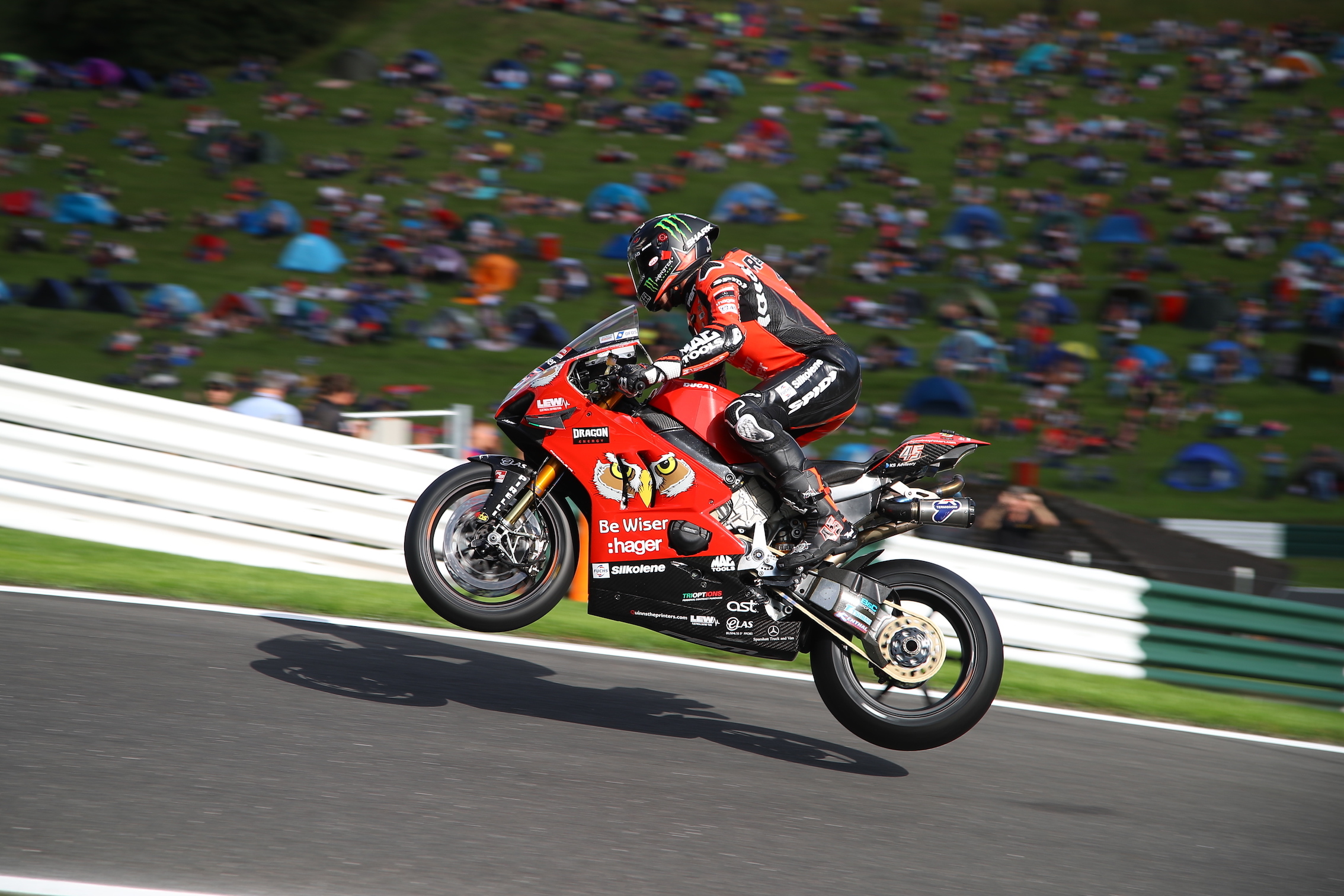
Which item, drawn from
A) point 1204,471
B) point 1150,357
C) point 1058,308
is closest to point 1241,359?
point 1150,357

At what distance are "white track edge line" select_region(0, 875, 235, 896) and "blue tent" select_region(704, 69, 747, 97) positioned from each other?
2889 cm

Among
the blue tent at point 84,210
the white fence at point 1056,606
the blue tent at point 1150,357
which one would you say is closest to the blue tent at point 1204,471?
the blue tent at point 1150,357

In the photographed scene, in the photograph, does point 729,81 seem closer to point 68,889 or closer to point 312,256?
point 312,256

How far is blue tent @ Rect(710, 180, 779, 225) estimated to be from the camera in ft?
85.1

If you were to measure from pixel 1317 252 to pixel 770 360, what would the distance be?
69.2ft

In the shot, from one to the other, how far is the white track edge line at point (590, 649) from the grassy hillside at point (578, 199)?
10958mm

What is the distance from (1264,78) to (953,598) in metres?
28.8

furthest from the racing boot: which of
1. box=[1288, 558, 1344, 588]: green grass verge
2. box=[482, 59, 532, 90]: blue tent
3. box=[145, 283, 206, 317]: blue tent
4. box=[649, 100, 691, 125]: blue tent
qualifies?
box=[482, 59, 532, 90]: blue tent

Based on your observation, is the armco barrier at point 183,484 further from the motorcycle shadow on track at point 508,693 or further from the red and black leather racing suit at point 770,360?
the red and black leather racing suit at point 770,360

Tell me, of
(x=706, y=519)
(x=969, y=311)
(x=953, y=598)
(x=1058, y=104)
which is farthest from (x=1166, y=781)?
(x=1058, y=104)

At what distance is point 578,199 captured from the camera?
26.5 metres

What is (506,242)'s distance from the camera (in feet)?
78.2

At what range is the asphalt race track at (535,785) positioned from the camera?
359 centimetres

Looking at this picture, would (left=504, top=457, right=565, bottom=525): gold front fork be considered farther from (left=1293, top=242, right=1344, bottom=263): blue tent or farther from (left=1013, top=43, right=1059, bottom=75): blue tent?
(left=1013, top=43, right=1059, bottom=75): blue tent
